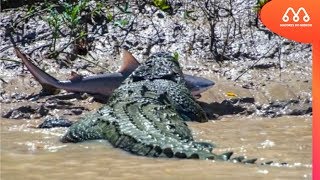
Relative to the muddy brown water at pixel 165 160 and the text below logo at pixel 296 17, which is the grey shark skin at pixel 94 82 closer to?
the muddy brown water at pixel 165 160

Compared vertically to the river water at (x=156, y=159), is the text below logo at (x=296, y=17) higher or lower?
higher

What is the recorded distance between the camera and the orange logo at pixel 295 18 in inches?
101

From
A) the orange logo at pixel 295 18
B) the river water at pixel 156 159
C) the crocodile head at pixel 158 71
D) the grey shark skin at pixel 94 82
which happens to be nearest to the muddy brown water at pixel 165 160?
the river water at pixel 156 159

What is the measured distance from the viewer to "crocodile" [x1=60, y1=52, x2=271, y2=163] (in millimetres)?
4250

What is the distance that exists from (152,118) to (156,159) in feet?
2.96

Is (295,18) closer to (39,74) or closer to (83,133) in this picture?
(83,133)

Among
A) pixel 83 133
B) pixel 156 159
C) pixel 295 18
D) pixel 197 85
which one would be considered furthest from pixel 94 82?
pixel 295 18

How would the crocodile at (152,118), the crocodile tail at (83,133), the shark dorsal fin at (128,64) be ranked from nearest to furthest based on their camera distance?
the crocodile at (152,118), the crocodile tail at (83,133), the shark dorsal fin at (128,64)

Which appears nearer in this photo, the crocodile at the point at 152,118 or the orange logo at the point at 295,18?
the orange logo at the point at 295,18

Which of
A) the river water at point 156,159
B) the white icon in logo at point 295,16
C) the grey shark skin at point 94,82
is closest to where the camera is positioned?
the white icon in logo at point 295,16

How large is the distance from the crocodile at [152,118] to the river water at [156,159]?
9cm

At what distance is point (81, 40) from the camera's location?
315 inches

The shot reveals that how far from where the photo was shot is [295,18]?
2590 millimetres

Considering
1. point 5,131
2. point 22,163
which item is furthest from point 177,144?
point 5,131
